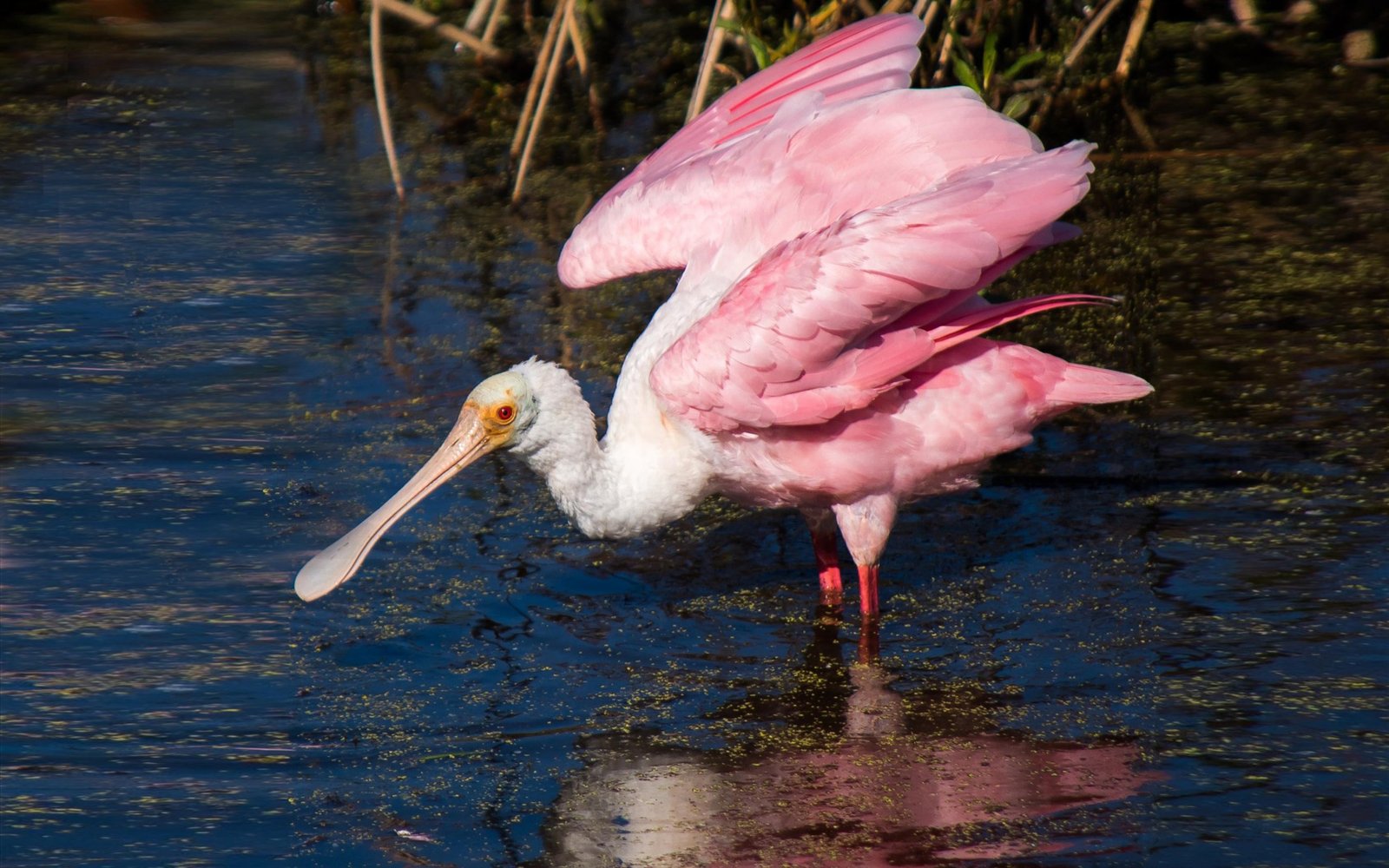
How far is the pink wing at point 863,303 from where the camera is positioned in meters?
3.95

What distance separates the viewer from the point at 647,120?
7762 millimetres

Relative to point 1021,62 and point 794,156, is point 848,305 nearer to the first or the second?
point 794,156

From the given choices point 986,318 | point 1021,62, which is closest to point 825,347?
point 986,318

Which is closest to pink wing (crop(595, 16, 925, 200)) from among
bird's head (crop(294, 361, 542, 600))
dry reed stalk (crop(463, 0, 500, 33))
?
bird's head (crop(294, 361, 542, 600))

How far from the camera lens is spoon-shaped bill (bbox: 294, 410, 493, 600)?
13.9 feet

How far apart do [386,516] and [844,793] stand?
1.45 metres

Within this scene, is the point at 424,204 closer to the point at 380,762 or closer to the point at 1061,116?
the point at 1061,116

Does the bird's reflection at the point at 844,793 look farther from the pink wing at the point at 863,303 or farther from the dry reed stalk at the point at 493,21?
the dry reed stalk at the point at 493,21

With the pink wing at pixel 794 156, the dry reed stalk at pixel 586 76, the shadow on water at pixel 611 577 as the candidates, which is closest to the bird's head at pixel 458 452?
the shadow on water at pixel 611 577

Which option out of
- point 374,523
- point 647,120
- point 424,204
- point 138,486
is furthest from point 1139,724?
point 647,120

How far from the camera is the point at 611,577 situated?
4574 mm

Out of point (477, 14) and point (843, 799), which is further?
point (477, 14)

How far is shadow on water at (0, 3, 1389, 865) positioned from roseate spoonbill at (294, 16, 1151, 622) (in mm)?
291

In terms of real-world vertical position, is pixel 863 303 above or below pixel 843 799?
above
